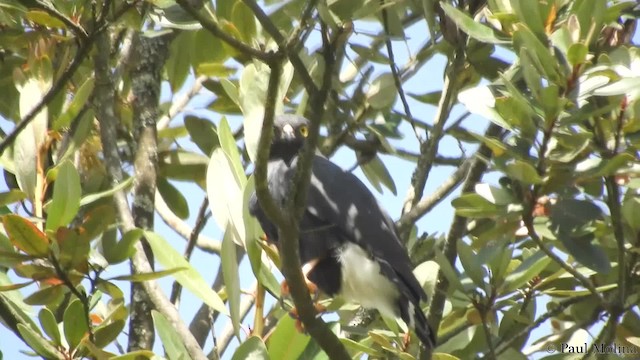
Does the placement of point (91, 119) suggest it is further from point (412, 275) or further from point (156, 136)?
point (412, 275)

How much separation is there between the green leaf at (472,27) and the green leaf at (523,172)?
1.67 ft

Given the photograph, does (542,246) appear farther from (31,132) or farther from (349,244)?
(31,132)

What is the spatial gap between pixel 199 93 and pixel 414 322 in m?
1.89

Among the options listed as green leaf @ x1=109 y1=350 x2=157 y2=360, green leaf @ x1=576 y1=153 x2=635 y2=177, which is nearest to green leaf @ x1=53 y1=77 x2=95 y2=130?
green leaf @ x1=109 y1=350 x2=157 y2=360

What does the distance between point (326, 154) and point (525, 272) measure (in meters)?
1.57

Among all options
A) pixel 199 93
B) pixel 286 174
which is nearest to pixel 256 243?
pixel 286 174

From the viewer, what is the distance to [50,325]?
3.02 metres

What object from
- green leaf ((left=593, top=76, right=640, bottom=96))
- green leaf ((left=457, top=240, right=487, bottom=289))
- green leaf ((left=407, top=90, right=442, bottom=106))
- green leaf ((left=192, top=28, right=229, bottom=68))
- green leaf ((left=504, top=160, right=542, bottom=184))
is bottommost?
green leaf ((left=457, top=240, right=487, bottom=289))

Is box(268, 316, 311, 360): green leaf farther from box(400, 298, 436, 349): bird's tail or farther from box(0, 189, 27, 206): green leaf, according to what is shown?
box(0, 189, 27, 206): green leaf

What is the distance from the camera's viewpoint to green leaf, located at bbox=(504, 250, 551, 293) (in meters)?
3.29

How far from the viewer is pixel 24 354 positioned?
3166mm

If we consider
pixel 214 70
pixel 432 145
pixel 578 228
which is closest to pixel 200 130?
pixel 214 70

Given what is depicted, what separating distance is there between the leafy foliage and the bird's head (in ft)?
0.69

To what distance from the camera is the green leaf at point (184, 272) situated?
10.4ft
